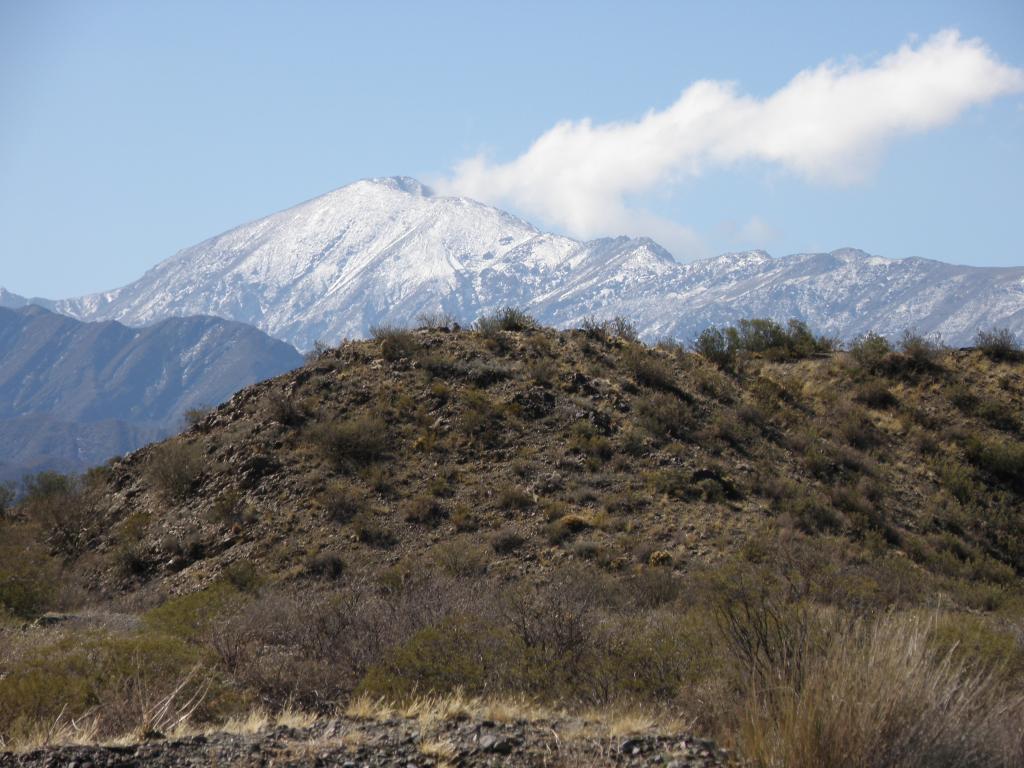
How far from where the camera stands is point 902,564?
57.4 ft

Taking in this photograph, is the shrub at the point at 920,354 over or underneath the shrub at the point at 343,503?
over

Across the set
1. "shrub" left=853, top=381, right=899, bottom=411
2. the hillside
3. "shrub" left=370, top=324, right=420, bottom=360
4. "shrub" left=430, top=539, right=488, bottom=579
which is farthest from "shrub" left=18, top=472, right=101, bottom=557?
"shrub" left=853, top=381, right=899, bottom=411

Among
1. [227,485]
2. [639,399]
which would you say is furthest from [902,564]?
[227,485]

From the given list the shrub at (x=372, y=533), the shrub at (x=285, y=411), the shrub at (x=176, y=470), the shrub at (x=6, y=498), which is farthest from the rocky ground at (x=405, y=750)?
the shrub at (x=6, y=498)

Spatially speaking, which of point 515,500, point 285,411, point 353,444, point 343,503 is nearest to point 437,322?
point 285,411

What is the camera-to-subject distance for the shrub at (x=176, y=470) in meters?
24.5

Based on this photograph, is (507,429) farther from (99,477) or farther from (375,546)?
(99,477)

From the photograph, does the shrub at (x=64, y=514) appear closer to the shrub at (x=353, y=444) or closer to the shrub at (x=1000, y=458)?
the shrub at (x=353, y=444)

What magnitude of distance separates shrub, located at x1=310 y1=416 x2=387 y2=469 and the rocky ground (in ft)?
53.4

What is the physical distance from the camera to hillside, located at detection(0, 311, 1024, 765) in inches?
356

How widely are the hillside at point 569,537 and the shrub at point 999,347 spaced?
0.25m

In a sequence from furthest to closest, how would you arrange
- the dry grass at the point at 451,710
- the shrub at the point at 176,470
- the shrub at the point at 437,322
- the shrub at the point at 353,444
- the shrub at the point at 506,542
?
1. the shrub at the point at 437,322
2. the shrub at the point at 176,470
3. the shrub at the point at 353,444
4. the shrub at the point at 506,542
5. the dry grass at the point at 451,710

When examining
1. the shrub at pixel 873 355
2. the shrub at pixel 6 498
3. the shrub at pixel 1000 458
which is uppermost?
the shrub at pixel 873 355

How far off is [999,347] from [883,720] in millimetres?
25824
